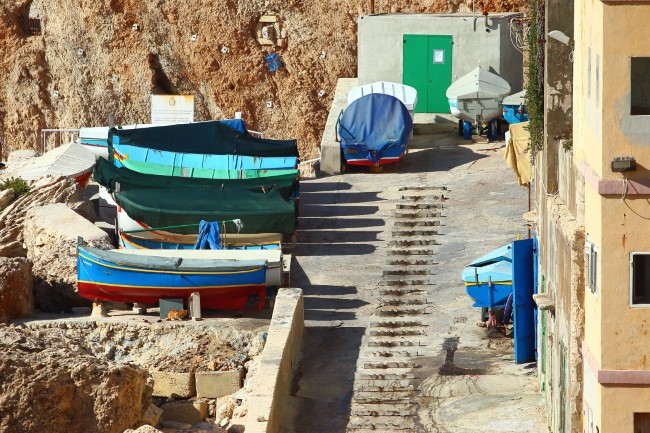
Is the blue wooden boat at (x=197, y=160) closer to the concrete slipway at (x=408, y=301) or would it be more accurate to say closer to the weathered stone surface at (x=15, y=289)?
the concrete slipway at (x=408, y=301)

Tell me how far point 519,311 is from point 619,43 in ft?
24.3

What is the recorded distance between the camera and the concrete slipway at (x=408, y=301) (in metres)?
21.3

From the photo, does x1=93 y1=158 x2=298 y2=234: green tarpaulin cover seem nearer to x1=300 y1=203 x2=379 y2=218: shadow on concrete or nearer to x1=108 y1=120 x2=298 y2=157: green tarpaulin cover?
x1=300 y1=203 x2=379 y2=218: shadow on concrete

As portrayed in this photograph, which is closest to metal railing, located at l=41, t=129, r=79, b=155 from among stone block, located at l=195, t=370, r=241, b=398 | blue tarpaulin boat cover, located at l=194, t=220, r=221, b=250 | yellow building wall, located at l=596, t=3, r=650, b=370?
blue tarpaulin boat cover, located at l=194, t=220, r=221, b=250

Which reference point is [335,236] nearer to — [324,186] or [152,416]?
[324,186]

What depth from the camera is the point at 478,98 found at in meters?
33.8

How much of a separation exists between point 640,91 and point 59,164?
855 inches

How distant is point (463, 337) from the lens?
78.6ft

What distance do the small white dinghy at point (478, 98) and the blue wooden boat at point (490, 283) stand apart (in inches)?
394

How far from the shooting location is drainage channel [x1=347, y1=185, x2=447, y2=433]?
21.4m

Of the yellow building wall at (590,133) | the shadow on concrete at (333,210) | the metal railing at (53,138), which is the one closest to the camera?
the yellow building wall at (590,133)

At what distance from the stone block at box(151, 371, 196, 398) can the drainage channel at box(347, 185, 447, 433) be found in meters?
2.69

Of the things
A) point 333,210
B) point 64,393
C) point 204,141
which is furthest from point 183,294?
point 204,141

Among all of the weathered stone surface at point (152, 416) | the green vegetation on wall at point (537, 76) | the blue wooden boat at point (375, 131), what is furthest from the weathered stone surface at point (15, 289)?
the green vegetation on wall at point (537, 76)
